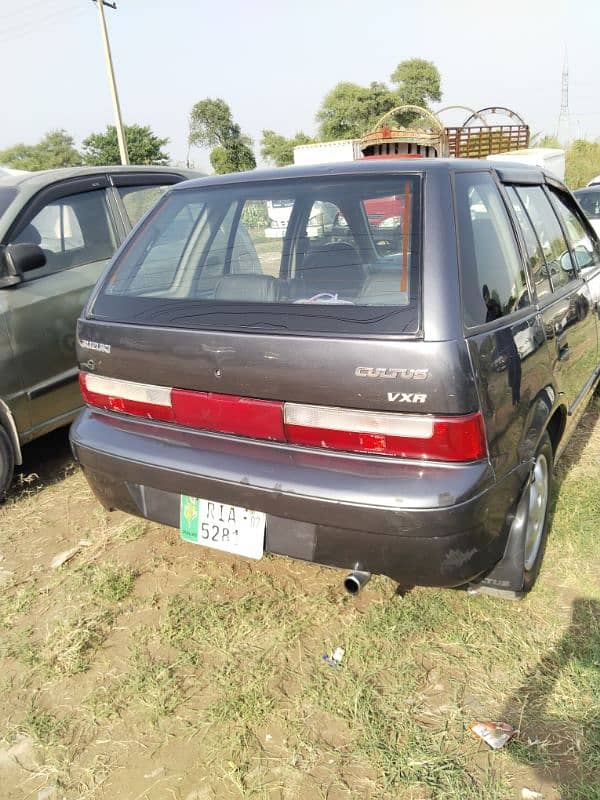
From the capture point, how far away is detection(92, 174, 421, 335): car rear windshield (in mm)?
1930

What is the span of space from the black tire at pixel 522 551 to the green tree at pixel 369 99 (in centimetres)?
4301

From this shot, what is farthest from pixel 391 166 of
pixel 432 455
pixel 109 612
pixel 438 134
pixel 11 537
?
pixel 438 134

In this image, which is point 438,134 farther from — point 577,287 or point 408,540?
point 408,540

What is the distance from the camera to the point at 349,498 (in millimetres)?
1849

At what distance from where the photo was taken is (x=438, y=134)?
14406 mm

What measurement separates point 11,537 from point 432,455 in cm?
234

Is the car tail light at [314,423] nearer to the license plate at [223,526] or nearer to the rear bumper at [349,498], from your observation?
the rear bumper at [349,498]

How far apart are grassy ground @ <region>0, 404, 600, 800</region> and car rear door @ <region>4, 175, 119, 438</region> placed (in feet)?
3.46

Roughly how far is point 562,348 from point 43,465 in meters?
3.13

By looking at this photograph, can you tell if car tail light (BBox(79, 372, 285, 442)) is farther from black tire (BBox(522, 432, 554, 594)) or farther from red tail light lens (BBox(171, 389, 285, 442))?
black tire (BBox(522, 432, 554, 594))

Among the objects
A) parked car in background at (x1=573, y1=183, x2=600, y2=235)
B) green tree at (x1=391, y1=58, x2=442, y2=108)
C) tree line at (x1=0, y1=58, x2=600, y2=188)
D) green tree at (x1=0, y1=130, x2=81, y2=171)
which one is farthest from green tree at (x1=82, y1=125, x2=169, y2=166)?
parked car in background at (x1=573, y1=183, x2=600, y2=235)

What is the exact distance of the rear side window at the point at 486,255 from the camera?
6.23 feet

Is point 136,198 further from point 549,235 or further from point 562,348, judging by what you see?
point 562,348

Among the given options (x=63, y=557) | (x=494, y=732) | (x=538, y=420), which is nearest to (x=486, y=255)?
(x=538, y=420)
